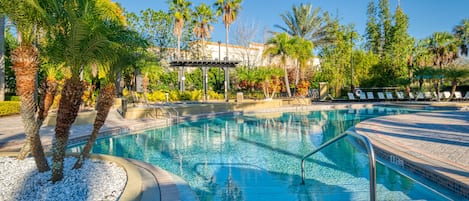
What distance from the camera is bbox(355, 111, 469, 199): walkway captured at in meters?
4.13

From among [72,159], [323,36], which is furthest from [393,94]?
[72,159]

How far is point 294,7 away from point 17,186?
34525 mm

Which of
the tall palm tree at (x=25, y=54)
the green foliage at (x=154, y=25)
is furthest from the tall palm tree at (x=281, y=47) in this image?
the tall palm tree at (x=25, y=54)

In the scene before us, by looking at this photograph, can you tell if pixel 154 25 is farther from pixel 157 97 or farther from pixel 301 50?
pixel 301 50

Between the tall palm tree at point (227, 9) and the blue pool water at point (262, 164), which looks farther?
the tall palm tree at point (227, 9)

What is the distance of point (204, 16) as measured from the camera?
31.3 meters

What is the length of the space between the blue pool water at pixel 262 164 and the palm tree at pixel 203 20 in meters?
22.5

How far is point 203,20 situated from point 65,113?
95.2 feet

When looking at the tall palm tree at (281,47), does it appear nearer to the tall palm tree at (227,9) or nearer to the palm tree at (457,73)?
the tall palm tree at (227,9)

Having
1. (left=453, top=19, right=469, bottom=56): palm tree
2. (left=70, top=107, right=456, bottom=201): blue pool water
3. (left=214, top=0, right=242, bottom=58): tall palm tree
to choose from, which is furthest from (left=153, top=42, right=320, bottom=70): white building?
(left=70, top=107, right=456, bottom=201): blue pool water

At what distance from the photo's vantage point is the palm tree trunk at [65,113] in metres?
3.50

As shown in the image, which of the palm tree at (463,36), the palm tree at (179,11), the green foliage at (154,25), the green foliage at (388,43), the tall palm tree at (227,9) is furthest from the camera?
the palm tree at (463,36)

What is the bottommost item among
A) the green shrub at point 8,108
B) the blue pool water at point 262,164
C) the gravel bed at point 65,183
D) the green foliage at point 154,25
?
the blue pool water at point 262,164

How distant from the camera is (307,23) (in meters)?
34.8
